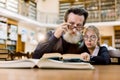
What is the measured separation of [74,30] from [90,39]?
0.28 metres

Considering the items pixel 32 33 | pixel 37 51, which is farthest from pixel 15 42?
pixel 37 51

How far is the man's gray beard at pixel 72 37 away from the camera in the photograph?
150cm

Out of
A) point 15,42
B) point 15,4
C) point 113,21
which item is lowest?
point 15,42

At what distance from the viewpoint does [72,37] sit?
1.49m

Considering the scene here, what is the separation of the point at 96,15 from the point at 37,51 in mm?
9996

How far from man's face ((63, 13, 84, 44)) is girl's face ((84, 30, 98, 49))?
158 mm

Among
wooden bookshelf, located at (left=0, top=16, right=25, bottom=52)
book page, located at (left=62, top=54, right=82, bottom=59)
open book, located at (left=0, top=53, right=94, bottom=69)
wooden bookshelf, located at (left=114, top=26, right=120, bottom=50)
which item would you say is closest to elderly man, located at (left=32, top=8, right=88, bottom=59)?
book page, located at (left=62, top=54, right=82, bottom=59)

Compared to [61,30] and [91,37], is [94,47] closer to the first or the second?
[91,37]

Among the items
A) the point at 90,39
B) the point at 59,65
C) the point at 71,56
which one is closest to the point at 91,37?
the point at 90,39

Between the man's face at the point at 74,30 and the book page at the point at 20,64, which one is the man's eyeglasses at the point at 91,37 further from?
the book page at the point at 20,64

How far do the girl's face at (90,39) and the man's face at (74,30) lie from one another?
0.16 meters

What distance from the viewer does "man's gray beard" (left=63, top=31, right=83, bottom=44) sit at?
150 cm

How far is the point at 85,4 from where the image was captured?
1173 cm

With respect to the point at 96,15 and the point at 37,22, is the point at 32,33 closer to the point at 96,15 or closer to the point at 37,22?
the point at 37,22
